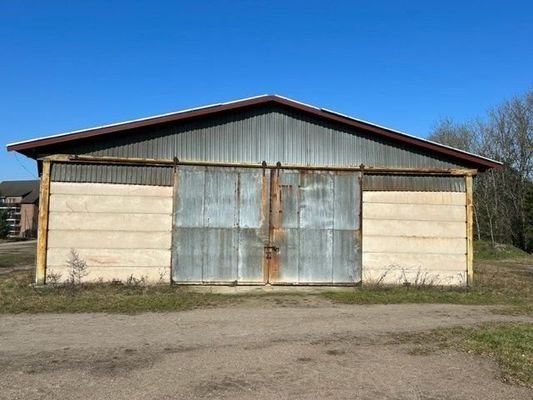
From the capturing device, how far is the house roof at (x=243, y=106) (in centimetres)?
1336

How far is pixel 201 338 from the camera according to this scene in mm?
8492

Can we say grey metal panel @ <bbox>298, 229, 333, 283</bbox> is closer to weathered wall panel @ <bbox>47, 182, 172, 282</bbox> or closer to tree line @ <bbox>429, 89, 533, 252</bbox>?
weathered wall panel @ <bbox>47, 182, 172, 282</bbox>

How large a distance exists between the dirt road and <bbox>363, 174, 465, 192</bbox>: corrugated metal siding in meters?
4.64

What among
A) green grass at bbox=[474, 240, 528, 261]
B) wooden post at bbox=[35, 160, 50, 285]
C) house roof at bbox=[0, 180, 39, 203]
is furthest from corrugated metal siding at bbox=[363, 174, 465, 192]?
house roof at bbox=[0, 180, 39, 203]

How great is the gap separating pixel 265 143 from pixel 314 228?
255cm

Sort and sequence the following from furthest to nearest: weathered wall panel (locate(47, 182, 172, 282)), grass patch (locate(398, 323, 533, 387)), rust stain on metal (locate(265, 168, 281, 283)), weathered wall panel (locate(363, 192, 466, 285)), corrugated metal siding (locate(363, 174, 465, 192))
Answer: corrugated metal siding (locate(363, 174, 465, 192)), weathered wall panel (locate(363, 192, 466, 285)), rust stain on metal (locate(265, 168, 281, 283)), weathered wall panel (locate(47, 182, 172, 282)), grass patch (locate(398, 323, 533, 387))

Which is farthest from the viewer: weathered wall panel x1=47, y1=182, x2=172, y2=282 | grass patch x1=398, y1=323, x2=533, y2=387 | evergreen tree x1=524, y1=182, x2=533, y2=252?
evergreen tree x1=524, y1=182, x2=533, y2=252

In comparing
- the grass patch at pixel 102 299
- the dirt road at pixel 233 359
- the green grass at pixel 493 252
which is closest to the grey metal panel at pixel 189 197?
the grass patch at pixel 102 299

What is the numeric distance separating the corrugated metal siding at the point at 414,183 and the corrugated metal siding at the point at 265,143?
0.35m

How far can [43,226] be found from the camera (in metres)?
13.4

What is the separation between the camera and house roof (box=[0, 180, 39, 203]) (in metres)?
65.1

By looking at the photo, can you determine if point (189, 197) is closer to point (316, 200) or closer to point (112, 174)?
point (112, 174)

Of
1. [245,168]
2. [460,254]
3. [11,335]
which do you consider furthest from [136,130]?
[460,254]

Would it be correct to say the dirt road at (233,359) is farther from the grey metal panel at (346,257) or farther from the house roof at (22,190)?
the house roof at (22,190)
